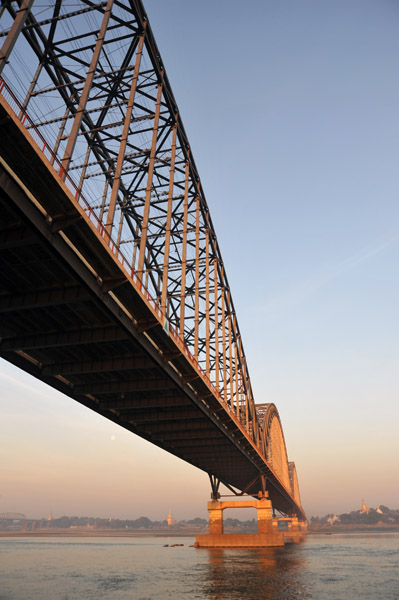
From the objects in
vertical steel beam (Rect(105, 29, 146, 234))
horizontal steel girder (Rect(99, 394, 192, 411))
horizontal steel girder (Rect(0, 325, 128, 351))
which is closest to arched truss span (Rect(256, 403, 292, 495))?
horizontal steel girder (Rect(99, 394, 192, 411))

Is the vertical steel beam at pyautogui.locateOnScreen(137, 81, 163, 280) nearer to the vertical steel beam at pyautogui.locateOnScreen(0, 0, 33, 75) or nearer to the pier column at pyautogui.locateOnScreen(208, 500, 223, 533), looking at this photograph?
the vertical steel beam at pyautogui.locateOnScreen(0, 0, 33, 75)

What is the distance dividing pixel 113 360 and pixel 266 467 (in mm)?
56494

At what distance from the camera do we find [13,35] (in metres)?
15.1

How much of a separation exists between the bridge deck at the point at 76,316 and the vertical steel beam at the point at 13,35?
4.35m

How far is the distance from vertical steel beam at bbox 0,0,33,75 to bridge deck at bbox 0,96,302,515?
4.35 meters

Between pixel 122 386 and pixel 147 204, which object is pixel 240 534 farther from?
pixel 147 204

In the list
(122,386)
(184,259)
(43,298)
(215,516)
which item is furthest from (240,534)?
(43,298)

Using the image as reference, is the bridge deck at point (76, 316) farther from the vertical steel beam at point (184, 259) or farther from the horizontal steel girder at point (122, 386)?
the vertical steel beam at point (184, 259)

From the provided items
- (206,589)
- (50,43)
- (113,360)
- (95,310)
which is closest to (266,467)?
(206,589)

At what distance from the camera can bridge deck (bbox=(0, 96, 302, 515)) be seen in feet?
45.0

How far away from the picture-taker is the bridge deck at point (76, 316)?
13.7m

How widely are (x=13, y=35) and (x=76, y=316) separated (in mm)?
12442

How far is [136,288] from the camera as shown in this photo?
19.3 metres

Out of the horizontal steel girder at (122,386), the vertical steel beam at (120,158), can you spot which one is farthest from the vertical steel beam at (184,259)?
the vertical steel beam at (120,158)
